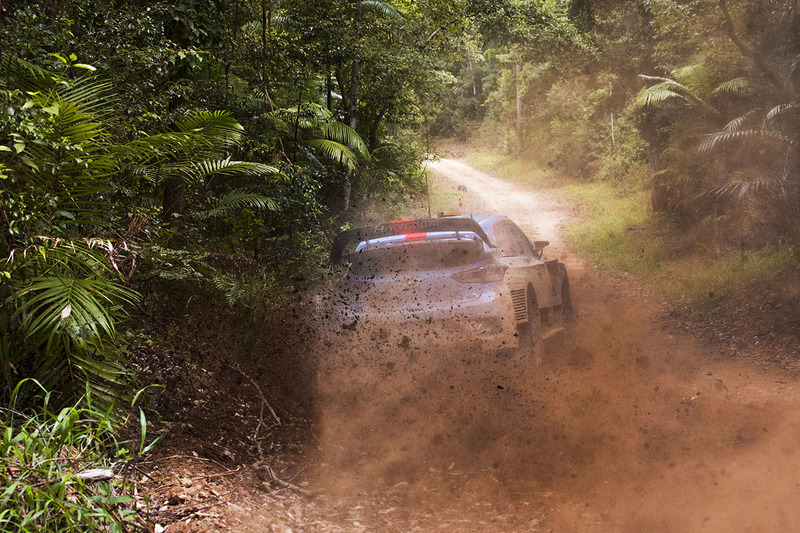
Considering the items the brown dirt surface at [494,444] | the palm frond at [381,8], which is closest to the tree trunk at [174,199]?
the brown dirt surface at [494,444]

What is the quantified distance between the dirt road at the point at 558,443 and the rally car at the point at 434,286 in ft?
1.39

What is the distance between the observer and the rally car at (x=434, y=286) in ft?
17.7

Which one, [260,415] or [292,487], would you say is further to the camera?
[260,415]

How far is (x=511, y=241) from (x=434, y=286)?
5.61 feet

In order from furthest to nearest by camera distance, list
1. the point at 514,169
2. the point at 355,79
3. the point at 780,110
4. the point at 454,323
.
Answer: the point at 514,169, the point at 355,79, the point at 780,110, the point at 454,323

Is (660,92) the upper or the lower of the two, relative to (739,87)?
upper

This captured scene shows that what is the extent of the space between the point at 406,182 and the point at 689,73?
6277 millimetres

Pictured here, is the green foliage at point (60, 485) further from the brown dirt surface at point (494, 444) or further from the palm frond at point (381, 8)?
the palm frond at point (381, 8)

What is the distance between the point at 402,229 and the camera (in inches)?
232

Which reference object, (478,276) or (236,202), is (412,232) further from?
(236,202)

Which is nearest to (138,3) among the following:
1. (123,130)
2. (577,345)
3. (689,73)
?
(123,130)

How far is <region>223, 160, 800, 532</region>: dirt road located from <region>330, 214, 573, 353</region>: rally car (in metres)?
0.42

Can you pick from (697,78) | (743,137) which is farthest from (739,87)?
(743,137)

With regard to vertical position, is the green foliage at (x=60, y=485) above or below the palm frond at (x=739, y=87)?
below
